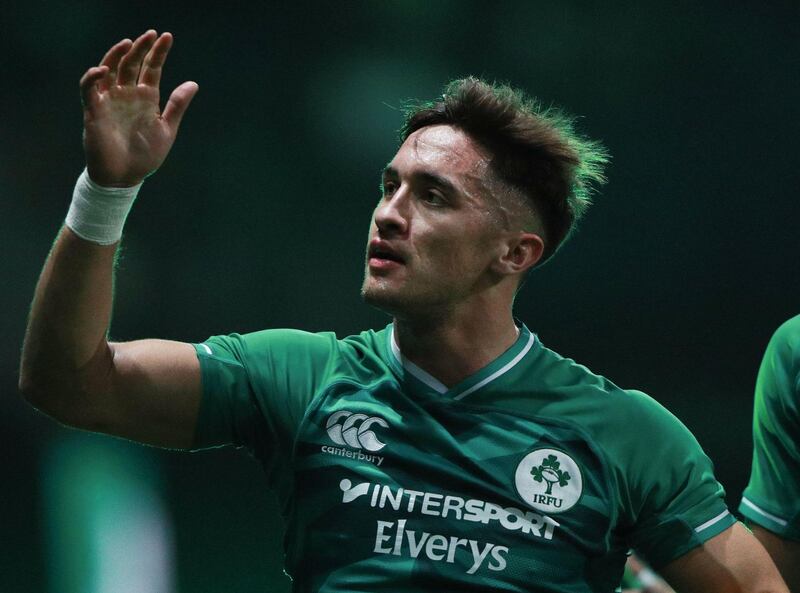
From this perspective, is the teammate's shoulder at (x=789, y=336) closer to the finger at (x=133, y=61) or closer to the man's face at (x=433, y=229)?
the man's face at (x=433, y=229)

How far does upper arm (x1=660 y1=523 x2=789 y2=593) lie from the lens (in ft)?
7.63

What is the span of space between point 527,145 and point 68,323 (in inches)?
44.5

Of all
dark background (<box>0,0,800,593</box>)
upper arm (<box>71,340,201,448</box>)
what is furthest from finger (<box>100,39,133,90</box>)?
dark background (<box>0,0,800,593</box>)

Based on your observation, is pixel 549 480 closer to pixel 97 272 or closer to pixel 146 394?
pixel 146 394

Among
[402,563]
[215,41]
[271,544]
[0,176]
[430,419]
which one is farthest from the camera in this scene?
[215,41]

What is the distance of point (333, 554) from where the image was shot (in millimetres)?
2309

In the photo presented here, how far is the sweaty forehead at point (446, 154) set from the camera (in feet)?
8.32

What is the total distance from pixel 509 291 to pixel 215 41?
371 centimetres

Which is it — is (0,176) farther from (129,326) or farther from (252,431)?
(252,431)

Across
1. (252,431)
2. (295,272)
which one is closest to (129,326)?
(295,272)

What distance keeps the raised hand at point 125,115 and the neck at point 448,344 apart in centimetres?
69

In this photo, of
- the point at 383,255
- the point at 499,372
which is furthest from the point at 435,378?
the point at 383,255

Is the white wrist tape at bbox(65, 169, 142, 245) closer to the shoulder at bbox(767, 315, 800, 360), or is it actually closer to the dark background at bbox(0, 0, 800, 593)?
the shoulder at bbox(767, 315, 800, 360)

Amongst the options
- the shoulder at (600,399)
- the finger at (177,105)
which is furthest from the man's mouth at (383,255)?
the finger at (177,105)
